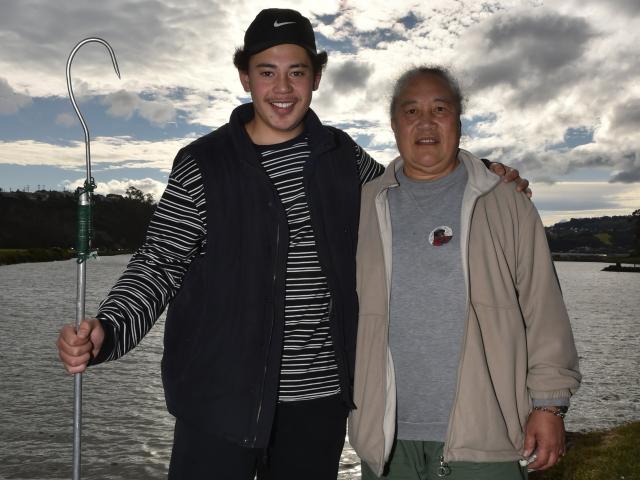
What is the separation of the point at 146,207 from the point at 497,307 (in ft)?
620

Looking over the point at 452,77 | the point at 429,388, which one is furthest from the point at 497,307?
the point at 452,77

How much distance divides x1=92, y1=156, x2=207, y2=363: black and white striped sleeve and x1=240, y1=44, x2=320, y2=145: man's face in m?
0.46

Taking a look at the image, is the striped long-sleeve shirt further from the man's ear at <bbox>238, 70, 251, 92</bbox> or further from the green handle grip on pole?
the man's ear at <bbox>238, 70, 251, 92</bbox>

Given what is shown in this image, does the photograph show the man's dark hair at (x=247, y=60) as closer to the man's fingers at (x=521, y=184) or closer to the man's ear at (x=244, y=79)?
the man's ear at (x=244, y=79)

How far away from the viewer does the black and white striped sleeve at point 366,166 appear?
12.5 ft

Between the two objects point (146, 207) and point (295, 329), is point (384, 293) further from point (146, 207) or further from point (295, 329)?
point (146, 207)

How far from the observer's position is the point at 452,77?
133 inches

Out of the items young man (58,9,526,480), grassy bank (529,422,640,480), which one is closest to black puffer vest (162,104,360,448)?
young man (58,9,526,480)

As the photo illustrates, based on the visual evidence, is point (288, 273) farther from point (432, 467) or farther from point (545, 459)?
point (545, 459)

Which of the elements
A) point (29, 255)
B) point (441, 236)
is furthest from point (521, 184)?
point (29, 255)

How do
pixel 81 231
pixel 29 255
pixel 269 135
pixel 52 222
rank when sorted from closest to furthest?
pixel 81 231 → pixel 269 135 → pixel 29 255 → pixel 52 222

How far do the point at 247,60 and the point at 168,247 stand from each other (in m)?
1.12

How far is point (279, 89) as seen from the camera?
131 inches

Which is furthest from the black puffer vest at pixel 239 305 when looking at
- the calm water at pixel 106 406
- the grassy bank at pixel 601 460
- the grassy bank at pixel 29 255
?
the grassy bank at pixel 29 255
